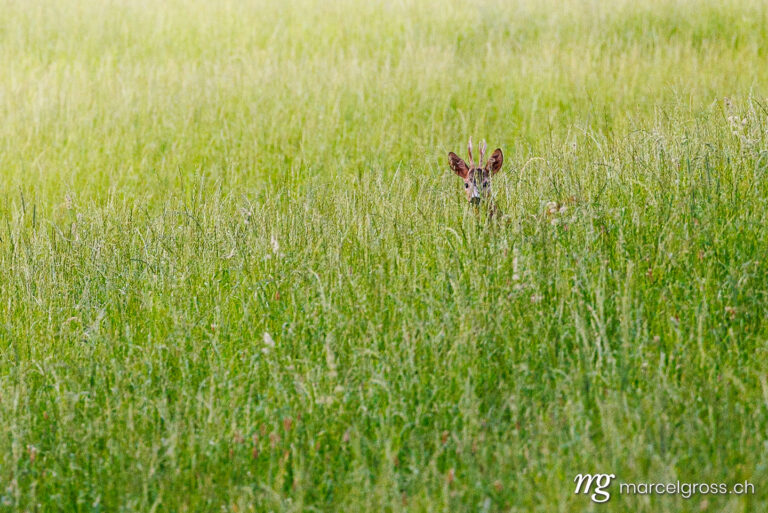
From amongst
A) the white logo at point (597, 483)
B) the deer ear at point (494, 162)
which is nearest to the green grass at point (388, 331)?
the white logo at point (597, 483)

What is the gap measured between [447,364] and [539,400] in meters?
0.38

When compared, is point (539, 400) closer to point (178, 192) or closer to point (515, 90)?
point (178, 192)

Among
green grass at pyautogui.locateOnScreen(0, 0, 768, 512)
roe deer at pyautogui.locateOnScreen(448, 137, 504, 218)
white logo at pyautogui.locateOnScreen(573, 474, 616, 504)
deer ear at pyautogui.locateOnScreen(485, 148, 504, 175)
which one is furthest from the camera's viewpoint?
deer ear at pyautogui.locateOnScreen(485, 148, 504, 175)

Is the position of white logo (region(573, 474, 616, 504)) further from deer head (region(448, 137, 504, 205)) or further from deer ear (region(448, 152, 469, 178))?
deer ear (region(448, 152, 469, 178))

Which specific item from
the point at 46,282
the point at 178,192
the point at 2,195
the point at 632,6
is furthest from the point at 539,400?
the point at 632,6

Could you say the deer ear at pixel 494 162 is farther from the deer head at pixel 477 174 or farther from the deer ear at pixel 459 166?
the deer ear at pixel 459 166

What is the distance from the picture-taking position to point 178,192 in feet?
20.2

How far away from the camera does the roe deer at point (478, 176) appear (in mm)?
4562

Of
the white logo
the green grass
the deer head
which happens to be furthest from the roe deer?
the white logo

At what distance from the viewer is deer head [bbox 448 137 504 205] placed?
4.60 meters

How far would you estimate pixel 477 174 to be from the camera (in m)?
4.71

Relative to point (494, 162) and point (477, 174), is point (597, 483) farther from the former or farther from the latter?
point (494, 162)

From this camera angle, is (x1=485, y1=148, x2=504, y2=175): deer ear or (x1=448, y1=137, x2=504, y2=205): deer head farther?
(x1=485, y1=148, x2=504, y2=175): deer ear

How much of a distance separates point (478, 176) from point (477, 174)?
0.04ft
